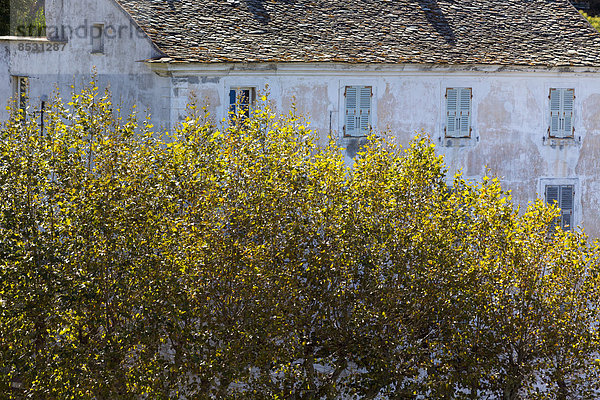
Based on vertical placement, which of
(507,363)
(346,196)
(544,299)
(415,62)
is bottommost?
(507,363)

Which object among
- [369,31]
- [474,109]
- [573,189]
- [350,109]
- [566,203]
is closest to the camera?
[350,109]

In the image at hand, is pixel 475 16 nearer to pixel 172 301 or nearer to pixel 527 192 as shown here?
pixel 527 192

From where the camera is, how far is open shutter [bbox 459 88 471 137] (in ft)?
82.0

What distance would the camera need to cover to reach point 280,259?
48.8ft

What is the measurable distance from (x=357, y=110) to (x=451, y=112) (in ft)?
8.54

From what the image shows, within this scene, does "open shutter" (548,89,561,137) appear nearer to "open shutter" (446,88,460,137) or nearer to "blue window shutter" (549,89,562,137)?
"blue window shutter" (549,89,562,137)

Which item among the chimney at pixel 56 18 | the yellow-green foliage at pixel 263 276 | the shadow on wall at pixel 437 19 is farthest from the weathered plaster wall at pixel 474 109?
the yellow-green foliage at pixel 263 276

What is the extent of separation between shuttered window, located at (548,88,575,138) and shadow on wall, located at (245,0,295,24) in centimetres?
787

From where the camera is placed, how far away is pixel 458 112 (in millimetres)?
25047

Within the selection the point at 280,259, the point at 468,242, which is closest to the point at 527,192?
the point at 468,242

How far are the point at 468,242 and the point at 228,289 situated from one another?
424 cm

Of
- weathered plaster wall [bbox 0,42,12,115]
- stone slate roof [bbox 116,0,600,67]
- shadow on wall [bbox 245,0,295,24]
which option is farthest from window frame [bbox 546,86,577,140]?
weathered plaster wall [bbox 0,42,12,115]

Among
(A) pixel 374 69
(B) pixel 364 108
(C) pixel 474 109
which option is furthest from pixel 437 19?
(B) pixel 364 108

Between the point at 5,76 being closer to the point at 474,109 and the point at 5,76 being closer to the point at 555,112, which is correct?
the point at 474,109
